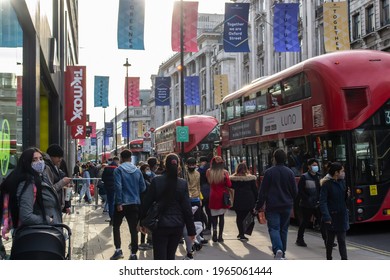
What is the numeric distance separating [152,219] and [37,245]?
1.71m

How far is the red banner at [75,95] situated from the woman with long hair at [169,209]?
43.8 ft

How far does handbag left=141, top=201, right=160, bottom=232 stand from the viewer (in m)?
6.25

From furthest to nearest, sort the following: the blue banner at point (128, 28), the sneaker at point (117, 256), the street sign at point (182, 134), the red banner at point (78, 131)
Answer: the red banner at point (78, 131) → the street sign at point (182, 134) → the blue banner at point (128, 28) → the sneaker at point (117, 256)

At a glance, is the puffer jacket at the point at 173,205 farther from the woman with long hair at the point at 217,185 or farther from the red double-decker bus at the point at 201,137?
the red double-decker bus at the point at 201,137

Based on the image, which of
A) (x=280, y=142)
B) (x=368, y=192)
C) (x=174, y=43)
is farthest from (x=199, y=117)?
(x=368, y=192)

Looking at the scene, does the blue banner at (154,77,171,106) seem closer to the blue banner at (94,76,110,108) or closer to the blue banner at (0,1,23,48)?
the blue banner at (94,76,110,108)

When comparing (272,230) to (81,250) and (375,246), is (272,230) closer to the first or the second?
(375,246)

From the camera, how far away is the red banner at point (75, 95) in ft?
63.5

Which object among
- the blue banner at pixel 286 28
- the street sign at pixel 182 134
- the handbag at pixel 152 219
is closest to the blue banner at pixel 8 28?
the handbag at pixel 152 219

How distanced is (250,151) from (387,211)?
6.16 meters

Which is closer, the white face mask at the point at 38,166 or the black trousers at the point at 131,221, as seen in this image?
the white face mask at the point at 38,166
